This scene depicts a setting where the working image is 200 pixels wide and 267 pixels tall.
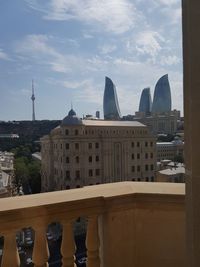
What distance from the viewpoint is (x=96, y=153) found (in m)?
50.0

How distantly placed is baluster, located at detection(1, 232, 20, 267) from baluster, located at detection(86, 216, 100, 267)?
1.59 feet

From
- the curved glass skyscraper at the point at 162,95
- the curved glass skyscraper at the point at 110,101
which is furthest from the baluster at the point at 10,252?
the curved glass skyscraper at the point at 162,95

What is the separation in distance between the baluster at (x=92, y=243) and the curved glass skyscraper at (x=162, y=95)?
125175mm

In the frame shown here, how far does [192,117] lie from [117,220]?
1209mm

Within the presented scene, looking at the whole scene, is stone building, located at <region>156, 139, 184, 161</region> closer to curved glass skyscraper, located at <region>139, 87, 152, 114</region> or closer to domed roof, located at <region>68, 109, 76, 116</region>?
domed roof, located at <region>68, 109, 76, 116</region>

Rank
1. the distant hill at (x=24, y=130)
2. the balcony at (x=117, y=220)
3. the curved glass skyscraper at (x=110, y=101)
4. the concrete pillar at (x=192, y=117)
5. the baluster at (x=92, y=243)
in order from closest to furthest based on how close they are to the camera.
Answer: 1. the concrete pillar at (x=192, y=117)
2. the balcony at (x=117, y=220)
3. the baluster at (x=92, y=243)
4. the distant hill at (x=24, y=130)
5. the curved glass skyscraper at (x=110, y=101)

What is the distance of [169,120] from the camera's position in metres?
116

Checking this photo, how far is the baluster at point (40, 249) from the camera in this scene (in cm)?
216

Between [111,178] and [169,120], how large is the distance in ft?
225

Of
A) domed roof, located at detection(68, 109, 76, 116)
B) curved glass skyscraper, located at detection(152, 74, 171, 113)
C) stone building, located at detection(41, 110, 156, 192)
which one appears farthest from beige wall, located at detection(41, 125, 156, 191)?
curved glass skyscraper, located at detection(152, 74, 171, 113)

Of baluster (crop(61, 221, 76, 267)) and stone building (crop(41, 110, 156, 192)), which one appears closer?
baluster (crop(61, 221, 76, 267))

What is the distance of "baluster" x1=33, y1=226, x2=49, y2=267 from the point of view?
7.09ft

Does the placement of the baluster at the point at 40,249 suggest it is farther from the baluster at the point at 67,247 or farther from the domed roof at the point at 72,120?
the domed roof at the point at 72,120

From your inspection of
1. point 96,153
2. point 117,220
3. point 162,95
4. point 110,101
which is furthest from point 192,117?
point 162,95
